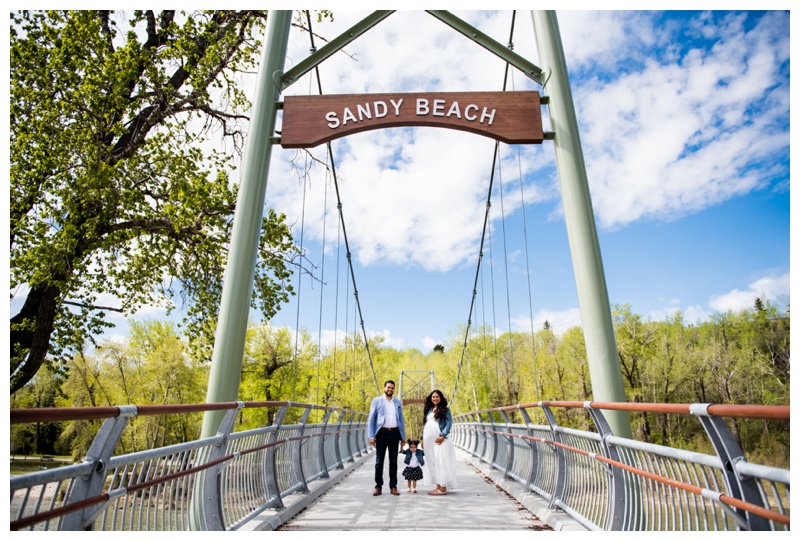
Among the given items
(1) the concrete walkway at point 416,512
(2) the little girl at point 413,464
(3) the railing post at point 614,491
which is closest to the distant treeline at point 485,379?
(2) the little girl at point 413,464

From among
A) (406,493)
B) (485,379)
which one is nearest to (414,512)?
(406,493)

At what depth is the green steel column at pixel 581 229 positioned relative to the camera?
402 centimetres

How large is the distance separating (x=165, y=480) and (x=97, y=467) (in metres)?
0.64

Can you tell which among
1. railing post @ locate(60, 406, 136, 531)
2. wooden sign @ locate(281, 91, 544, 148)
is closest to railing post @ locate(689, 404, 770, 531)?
railing post @ locate(60, 406, 136, 531)

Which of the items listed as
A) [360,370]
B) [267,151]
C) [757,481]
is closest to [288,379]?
[360,370]

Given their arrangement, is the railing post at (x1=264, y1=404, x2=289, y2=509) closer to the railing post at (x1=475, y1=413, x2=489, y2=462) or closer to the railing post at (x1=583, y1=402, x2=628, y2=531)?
the railing post at (x1=583, y1=402, x2=628, y2=531)

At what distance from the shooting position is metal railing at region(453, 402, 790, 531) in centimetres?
175

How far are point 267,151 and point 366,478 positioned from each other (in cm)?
505

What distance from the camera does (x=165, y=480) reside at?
262 centimetres

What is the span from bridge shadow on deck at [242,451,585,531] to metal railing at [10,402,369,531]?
0.25 meters

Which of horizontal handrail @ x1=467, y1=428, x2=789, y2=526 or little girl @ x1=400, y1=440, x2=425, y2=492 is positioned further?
little girl @ x1=400, y1=440, x2=425, y2=492

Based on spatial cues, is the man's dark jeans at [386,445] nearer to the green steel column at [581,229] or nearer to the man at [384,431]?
the man at [384,431]

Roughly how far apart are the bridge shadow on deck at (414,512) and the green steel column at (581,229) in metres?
0.99

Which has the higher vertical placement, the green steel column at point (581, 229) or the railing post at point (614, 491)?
the green steel column at point (581, 229)
